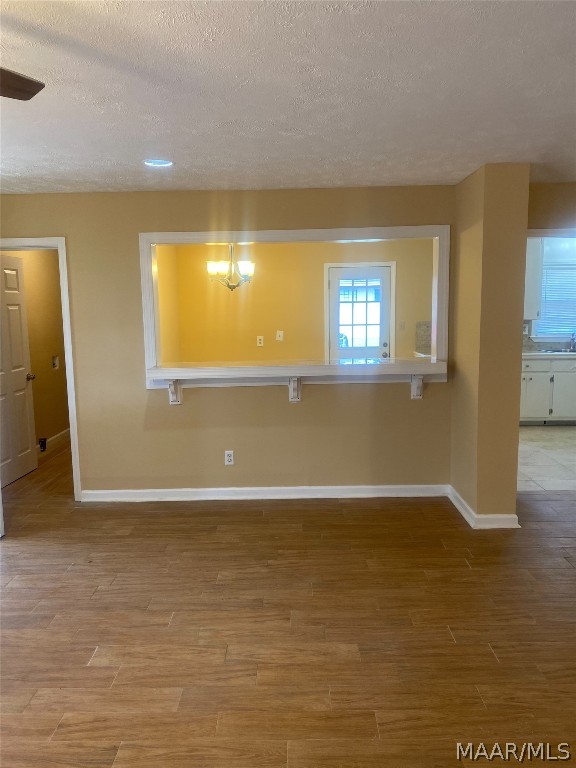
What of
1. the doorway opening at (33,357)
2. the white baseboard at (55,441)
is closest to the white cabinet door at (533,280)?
the doorway opening at (33,357)

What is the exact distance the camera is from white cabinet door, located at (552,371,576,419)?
619 centimetres

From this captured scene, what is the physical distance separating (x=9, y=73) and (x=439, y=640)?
8.81 feet

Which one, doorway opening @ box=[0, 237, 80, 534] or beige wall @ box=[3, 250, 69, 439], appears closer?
doorway opening @ box=[0, 237, 80, 534]

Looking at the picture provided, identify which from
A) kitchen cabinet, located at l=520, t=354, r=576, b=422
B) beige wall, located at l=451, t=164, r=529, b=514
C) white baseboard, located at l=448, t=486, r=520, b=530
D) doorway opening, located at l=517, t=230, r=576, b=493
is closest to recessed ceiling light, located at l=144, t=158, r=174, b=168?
beige wall, located at l=451, t=164, r=529, b=514

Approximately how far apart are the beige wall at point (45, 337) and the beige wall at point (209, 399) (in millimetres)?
1517

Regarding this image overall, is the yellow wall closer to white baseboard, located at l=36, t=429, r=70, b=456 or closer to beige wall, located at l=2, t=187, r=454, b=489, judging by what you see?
white baseboard, located at l=36, t=429, r=70, b=456

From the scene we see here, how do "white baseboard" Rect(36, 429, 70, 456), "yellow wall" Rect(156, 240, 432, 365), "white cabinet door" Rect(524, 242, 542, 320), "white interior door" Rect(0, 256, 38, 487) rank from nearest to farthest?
"white interior door" Rect(0, 256, 38, 487), "white baseboard" Rect(36, 429, 70, 456), "yellow wall" Rect(156, 240, 432, 365), "white cabinet door" Rect(524, 242, 542, 320)

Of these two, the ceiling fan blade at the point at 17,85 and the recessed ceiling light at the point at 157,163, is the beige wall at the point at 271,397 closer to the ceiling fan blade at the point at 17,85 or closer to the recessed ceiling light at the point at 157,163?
the recessed ceiling light at the point at 157,163

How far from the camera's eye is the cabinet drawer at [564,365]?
616 cm

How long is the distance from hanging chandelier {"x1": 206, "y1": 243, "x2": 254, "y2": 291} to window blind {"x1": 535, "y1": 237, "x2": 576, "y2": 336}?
3.78 meters

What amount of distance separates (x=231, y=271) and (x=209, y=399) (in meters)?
2.21

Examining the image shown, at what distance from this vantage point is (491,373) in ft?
11.0

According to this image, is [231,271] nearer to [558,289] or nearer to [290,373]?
Result: [290,373]

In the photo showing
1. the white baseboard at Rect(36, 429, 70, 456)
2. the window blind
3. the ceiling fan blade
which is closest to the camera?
the ceiling fan blade
